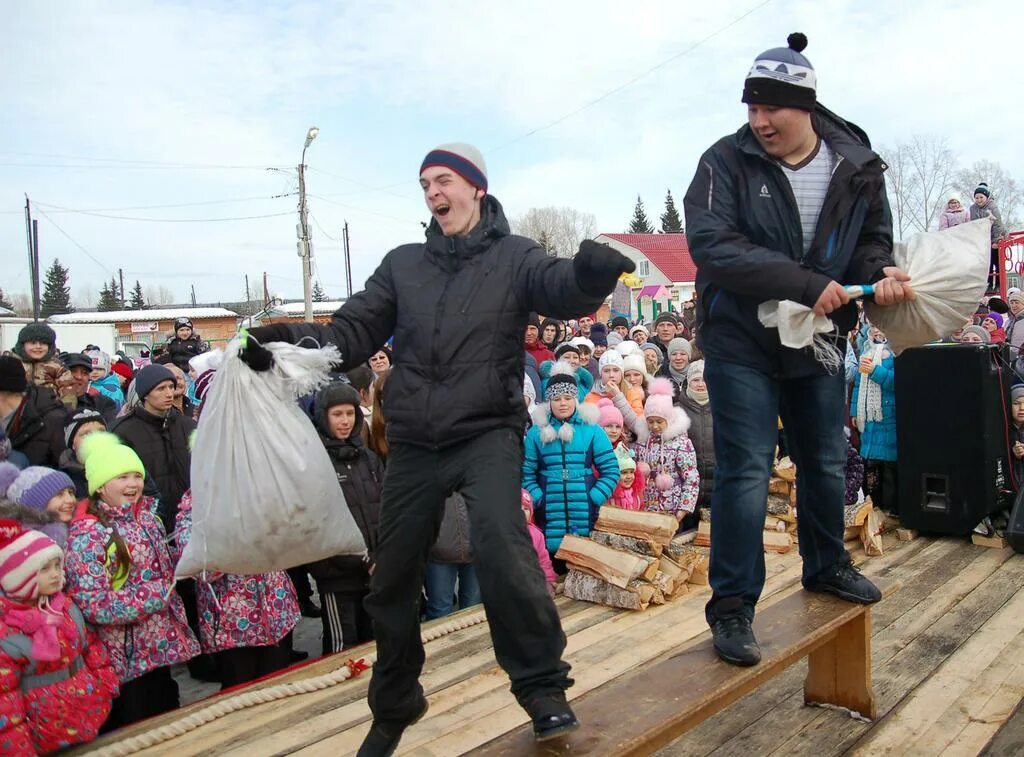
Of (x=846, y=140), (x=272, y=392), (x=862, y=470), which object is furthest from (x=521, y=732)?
(x=862, y=470)

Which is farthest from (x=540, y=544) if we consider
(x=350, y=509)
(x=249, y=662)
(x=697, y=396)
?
(x=697, y=396)

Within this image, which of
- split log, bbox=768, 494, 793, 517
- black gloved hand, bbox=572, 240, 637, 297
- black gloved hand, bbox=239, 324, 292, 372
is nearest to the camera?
black gloved hand, bbox=572, 240, 637, 297

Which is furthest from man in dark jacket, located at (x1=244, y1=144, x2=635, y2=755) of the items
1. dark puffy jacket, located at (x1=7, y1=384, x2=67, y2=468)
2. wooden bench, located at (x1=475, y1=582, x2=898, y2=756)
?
dark puffy jacket, located at (x1=7, y1=384, x2=67, y2=468)

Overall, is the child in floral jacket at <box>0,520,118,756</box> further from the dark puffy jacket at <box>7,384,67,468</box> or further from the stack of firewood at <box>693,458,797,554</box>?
the stack of firewood at <box>693,458,797,554</box>

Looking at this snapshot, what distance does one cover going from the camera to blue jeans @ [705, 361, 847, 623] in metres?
2.81

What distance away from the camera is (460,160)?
98.8 inches

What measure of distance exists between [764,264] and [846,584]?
1.45m

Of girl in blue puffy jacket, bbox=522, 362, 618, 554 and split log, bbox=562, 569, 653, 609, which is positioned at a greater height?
girl in blue puffy jacket, bbox=522, 362, 618, 554

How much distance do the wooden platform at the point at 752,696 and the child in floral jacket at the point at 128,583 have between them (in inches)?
16.1

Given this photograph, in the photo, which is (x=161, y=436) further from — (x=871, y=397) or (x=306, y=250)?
(x=306, y=250)

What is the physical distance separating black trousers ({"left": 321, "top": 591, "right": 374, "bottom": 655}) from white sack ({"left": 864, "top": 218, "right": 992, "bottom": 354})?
300 centimetres

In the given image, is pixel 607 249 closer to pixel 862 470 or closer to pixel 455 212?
pixel 455 212

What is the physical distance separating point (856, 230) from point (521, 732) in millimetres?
1906

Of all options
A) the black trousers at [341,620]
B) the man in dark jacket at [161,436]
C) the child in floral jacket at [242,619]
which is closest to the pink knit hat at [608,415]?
the black trousers at [341,620]
